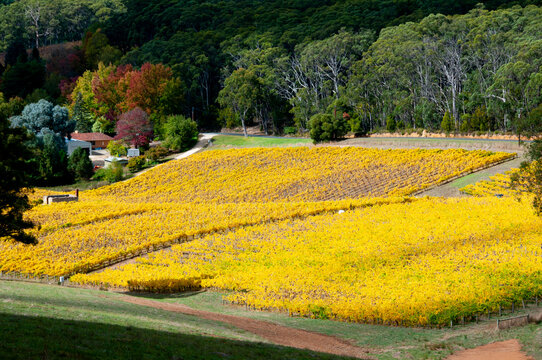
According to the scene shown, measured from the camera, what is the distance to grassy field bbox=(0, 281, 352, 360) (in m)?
20.2

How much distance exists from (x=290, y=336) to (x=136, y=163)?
244ft

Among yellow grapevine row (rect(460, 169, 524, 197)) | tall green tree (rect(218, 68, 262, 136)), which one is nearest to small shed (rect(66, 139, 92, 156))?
tall green tree (rect(218, 68, 262, 136))

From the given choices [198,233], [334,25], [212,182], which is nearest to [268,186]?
[212,182]

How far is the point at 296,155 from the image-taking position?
92812mm

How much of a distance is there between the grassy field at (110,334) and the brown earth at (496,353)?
606 cm

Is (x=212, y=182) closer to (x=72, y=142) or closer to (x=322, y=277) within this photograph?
(x=72, y=142)

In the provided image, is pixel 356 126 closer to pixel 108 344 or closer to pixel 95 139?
pixel 95 139

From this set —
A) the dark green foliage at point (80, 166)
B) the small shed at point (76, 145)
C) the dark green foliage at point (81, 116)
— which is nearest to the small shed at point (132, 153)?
the dark green foliage at point (80, 166)

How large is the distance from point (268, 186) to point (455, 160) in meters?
22.8

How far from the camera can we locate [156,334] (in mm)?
24609

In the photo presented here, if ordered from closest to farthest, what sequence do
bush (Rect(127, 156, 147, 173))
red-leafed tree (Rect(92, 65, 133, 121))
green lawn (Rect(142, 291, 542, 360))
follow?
1. green lawn (Rect(142, 291, 542, 360))
2. bush (Rect(127, 156, 147, 173))
3. red-leafed tree (Rect(92, 65, 133, 121))

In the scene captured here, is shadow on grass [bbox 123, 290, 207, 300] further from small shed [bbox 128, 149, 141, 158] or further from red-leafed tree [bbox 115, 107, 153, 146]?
red-leafed tree [bbox 115, 107, 153, 146]

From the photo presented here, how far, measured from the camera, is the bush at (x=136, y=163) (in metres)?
99.2

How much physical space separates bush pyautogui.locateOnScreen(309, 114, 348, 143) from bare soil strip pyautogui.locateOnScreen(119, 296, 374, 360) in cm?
6339
